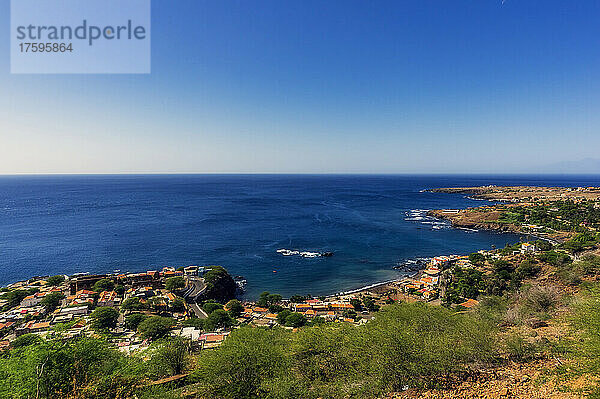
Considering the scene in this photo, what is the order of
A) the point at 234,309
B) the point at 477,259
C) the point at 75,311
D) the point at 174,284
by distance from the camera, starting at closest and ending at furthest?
the point at 75,311 → the point at 234,309 → the point at 174,284 → the point at 477,259

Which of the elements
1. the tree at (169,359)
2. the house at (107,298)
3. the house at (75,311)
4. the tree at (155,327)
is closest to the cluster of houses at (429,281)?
the tree at (155,327)

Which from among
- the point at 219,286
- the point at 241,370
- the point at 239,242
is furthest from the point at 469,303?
the point at 239,242

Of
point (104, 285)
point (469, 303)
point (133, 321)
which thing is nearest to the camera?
point (133, 321)

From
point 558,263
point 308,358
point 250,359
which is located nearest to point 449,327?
point 308,358

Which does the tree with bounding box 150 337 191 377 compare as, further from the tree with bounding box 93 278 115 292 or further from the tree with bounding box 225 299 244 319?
the tree with bounding box 93 278 115 292

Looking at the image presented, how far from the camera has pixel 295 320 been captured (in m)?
27.5

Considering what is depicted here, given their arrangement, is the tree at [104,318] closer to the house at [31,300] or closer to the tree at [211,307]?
the tree at [211,307]

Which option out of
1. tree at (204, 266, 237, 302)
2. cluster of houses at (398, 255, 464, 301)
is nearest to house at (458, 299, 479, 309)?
cluster of houses at (398, 255, 464, 301)

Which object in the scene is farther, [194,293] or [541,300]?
[194,293]

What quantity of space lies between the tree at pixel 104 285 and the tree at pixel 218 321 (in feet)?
57.3

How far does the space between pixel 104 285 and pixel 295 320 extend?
2536 cm

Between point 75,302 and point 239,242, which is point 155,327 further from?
point 239,242

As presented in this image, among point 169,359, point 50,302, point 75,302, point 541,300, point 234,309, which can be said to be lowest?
point 234,309

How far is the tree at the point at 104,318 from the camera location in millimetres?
25605
